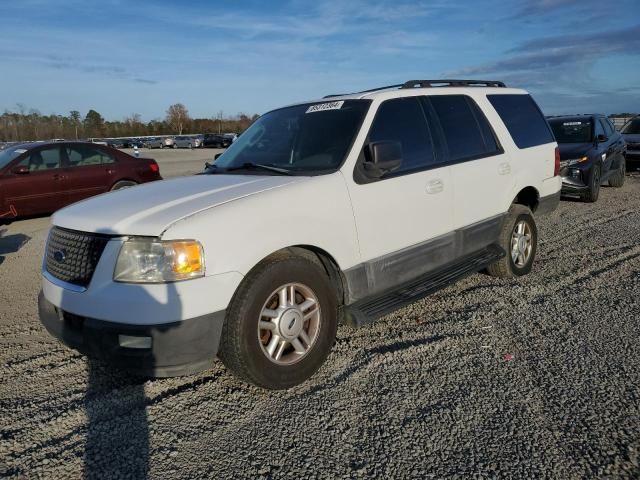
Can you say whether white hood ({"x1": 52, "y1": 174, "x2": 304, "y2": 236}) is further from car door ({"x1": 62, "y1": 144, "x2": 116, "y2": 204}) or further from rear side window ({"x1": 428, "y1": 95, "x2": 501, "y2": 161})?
car door ({"x1": 62, "y1": 144, "x2": 116, "y2": 204})

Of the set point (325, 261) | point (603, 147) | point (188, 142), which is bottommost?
point (325, 261)

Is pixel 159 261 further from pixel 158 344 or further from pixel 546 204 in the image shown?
pixel 546 204

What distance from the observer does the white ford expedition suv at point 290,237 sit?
2.75m

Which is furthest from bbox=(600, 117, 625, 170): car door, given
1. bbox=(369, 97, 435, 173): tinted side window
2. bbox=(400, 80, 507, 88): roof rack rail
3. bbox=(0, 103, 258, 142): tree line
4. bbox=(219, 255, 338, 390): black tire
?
bbox=(0, 103, 258, 142): tree line

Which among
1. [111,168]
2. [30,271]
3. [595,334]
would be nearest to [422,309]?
[595,334]

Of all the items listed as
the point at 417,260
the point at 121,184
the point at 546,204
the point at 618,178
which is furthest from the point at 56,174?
the point at 618,178

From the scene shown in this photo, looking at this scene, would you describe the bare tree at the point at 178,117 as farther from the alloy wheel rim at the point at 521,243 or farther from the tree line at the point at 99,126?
the alloy wheel rim at the point at 521,243

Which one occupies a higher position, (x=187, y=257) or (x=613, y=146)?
(x=613, y=146)

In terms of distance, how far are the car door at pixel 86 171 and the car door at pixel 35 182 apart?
156 mm

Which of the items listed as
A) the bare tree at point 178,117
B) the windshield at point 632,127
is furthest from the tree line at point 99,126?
the windshield at point 632,127

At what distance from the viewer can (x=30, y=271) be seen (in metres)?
6.25

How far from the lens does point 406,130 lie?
406 cm

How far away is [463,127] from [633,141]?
12.4 m

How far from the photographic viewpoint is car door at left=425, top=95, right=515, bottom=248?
4391mm
